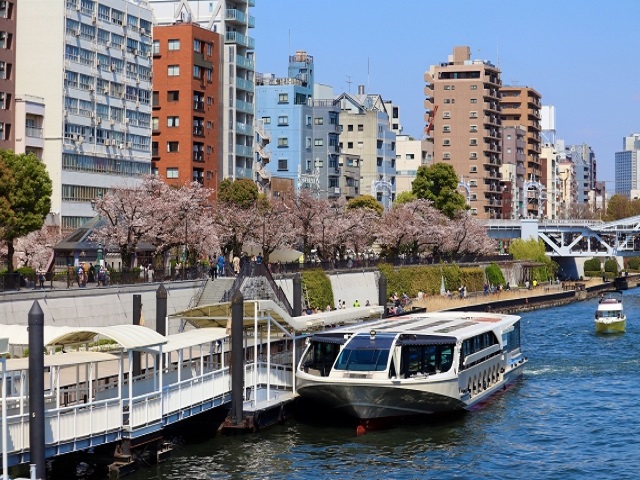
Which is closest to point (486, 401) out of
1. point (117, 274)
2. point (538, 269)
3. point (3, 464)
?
point (117, 274)

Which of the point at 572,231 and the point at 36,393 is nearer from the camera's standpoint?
the point at 36,393

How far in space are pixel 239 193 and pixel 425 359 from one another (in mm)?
61189

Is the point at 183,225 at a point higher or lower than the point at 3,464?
higher

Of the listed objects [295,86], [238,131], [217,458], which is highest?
[295,86]

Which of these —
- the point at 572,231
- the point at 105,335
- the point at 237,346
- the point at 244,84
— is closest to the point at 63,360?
the point at 105,335

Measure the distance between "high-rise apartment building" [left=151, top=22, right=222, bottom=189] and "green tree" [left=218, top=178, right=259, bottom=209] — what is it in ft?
28.1

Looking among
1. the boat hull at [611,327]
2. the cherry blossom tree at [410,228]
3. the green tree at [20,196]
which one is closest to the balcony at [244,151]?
the cherry blossom tree at [410,228]

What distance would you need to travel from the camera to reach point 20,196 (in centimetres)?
7400

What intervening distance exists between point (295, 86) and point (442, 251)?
3432cm

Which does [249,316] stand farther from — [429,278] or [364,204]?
[364,204]

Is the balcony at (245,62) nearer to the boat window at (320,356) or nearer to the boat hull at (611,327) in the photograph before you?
the boat hull at (611,327)

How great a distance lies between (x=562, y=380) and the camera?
212 feet

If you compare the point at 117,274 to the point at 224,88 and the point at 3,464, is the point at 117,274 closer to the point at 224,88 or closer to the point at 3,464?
the point at 3,464

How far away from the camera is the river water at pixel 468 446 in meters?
41.2
